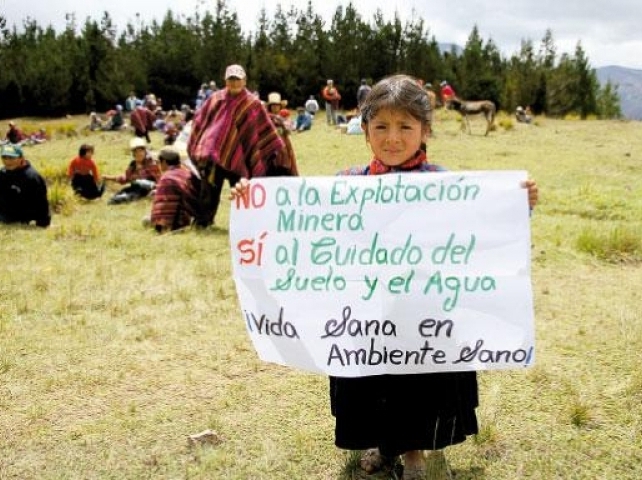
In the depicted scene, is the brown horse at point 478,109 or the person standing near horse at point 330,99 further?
the person standing near horse at point 330,99

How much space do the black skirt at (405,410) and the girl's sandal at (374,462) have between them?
6.3 inches

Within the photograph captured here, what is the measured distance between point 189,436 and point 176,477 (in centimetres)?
27

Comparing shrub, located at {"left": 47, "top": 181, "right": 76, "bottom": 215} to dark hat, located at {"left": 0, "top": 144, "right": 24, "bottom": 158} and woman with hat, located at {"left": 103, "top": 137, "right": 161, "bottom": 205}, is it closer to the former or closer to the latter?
woman with hat, located at {"left": 103, "top": 137, "right": 161, "bottom": 205}

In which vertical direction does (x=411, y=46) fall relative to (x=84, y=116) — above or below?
above

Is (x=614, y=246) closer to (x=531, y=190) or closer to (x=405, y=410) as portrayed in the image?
(x=531, y=190)

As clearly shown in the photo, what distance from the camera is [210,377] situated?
3500 millimetres

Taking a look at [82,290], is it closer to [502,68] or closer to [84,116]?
[84,116]

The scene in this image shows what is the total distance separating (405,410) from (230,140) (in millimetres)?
5220

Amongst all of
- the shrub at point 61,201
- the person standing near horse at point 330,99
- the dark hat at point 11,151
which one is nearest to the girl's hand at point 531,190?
the dark hat at point 11,151

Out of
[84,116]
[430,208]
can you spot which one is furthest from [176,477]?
[84,116]

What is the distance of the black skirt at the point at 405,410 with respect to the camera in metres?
2.30

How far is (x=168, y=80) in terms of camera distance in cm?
3853

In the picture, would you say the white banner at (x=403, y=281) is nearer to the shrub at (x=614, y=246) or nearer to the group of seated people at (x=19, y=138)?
the shrub at (x=614, y=246)

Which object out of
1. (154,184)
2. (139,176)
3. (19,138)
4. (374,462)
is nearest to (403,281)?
(374,462)
